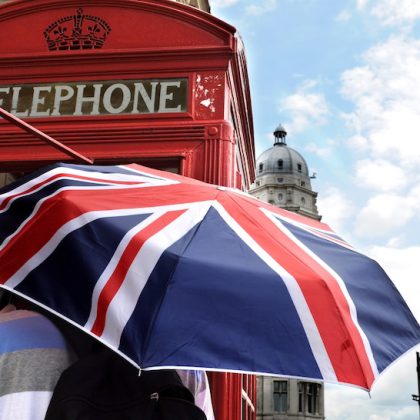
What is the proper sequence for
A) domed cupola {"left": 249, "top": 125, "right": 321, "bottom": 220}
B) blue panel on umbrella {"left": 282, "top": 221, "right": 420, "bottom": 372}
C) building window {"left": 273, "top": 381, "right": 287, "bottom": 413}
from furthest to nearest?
domed cupola {"left": 249, "top": 125, "right": 321, "bottom": 220}, building window {"left": 273, "top": 381, "right": 287, "bottom": 413}, blue panel on umbrella {"left": 282, "top": 221, "right": 420, "bottom": 372}

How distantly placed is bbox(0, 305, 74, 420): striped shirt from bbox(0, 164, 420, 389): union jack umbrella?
15 cm

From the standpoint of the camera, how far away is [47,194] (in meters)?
1.78

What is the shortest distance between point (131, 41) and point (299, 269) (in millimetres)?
2318

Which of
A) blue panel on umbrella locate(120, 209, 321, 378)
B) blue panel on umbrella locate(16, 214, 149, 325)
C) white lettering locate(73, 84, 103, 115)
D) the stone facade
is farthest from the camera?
the stone facade

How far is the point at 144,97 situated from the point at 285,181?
169 ft

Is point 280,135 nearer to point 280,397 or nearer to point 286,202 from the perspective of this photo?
point 286,202

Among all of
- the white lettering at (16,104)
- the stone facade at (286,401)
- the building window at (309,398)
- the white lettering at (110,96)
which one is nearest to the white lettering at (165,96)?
the white lettering at (110,96)

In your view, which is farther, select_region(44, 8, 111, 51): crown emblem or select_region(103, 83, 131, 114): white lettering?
select_region(44, 8, 111, 51): crown emblem

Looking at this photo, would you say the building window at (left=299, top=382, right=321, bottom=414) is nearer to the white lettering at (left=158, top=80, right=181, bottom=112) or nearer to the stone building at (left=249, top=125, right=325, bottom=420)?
the stone building at (left=249, top=125, right=325, bottom=420)

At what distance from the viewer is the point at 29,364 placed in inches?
63.2

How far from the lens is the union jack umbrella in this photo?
4.63 ft

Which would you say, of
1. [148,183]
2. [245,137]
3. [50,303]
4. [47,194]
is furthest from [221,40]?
[50,303]

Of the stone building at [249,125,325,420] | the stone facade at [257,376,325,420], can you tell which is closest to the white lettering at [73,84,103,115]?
the stone building at [249,125,325,420]

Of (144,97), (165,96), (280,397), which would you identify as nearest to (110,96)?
(144,97)
